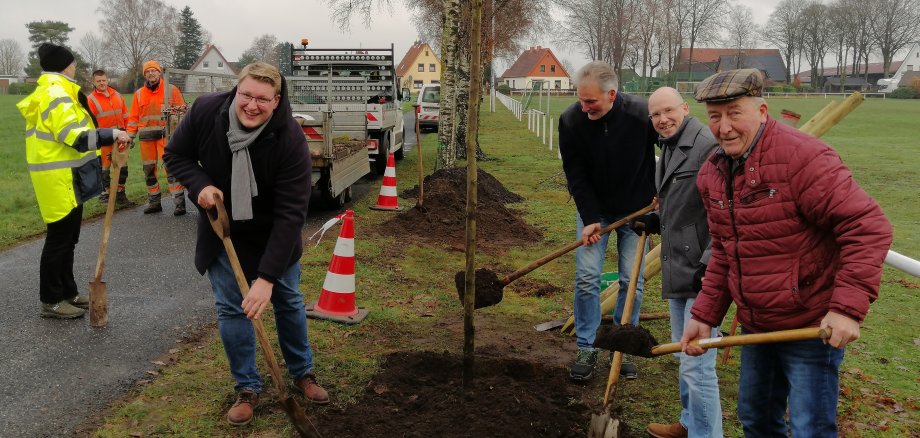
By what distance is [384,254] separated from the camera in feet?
27.3

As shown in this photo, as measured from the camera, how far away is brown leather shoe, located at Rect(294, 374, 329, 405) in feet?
14.1

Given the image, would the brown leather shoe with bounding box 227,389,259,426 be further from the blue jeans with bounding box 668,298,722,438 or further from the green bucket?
the green bucket

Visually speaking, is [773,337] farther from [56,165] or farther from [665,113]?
[56,165]

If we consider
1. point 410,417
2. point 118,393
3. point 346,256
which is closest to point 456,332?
point 346,256

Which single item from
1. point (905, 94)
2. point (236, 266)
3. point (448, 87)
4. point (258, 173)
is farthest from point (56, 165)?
point (905, 94)

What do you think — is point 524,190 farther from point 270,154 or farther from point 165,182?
point 270,154

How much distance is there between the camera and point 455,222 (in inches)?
397

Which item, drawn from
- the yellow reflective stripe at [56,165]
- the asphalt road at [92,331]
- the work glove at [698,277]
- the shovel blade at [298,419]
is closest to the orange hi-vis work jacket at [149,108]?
the asphalt road at [92,331]

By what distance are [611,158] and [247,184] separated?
220 centimetres

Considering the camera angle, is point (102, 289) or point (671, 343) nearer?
point (671, 343)

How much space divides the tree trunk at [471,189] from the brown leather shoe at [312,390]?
831mm

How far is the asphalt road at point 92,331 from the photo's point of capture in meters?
4.30

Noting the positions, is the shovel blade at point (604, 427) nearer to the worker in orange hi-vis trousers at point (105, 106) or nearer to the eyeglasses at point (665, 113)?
the eyeglasses at point (665, 113)

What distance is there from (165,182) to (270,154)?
36.5 ft
